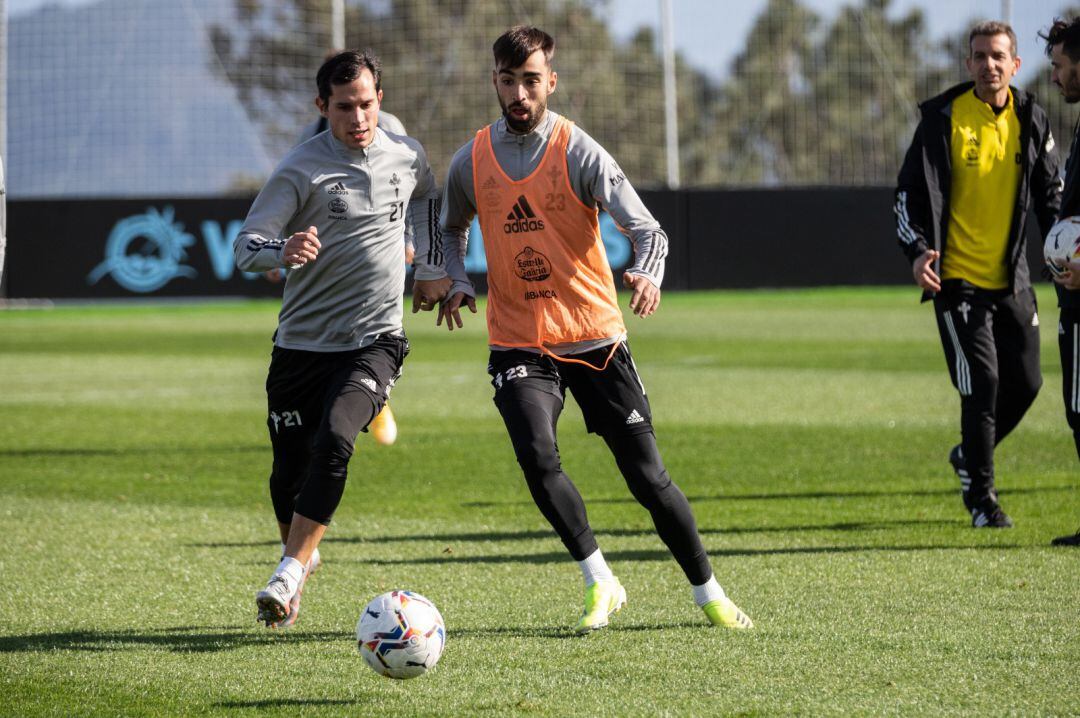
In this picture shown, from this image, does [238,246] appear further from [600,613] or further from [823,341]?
[823,341]

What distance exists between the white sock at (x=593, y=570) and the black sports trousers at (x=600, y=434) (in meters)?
0.03

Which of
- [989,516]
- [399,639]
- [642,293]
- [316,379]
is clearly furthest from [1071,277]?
[399,639]

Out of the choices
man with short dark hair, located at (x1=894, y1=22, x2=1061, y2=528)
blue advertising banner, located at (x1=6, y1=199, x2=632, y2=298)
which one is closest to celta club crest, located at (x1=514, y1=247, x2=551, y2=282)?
man with short dark hair, located at (x1=894, y1=22, x2=1061, y2=528)

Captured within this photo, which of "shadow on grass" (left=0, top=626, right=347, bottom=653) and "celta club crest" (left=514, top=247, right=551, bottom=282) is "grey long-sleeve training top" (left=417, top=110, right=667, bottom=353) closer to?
"celta club crest" (left=514, top=247, right=551, bottom=282)

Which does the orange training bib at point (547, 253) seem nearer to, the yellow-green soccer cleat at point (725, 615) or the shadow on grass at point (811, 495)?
the yellow-green soccer cleat at point (725, 615)

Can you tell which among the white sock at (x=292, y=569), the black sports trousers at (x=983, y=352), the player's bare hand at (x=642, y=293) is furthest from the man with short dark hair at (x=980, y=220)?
the white sock at (x=292, y=569)

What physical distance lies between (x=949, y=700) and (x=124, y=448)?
7.68 meters

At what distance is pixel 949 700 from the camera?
447cm

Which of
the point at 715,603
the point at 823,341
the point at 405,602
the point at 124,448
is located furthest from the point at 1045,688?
the point at 823,341

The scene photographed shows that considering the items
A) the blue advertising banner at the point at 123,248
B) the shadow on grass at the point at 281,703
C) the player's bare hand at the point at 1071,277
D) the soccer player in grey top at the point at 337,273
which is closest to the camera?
the shadow on grass at the point at 281,703

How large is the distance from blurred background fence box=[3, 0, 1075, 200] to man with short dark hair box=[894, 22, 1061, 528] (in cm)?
2370

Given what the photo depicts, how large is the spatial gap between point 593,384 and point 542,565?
144 centimetres

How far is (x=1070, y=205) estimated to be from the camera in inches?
246

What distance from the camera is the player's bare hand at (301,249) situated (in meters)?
5.37
